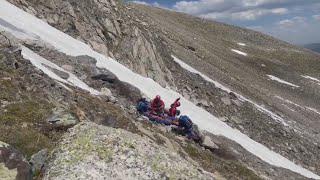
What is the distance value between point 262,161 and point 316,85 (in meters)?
62.4

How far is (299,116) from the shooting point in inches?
2334

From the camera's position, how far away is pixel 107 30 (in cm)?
4275

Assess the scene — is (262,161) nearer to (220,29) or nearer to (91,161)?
(91,161)

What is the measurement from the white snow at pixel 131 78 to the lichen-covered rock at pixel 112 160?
1945 centimetres

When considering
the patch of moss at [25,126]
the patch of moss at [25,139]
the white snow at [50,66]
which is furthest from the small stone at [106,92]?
the patch of moss at [25,139]

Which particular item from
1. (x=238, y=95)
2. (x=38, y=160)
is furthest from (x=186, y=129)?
(x=238, y=95)

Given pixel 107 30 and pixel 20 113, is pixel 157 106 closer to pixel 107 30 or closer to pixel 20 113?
pixel 20 113

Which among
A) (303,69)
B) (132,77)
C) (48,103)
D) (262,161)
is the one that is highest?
(48,103)

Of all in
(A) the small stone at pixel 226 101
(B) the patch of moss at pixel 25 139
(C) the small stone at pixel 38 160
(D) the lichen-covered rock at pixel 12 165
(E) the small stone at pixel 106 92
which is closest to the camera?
(D) the lichen-covered rock at pixel 12 165

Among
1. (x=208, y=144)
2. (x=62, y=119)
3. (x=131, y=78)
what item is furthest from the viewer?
(x=131, y=78)

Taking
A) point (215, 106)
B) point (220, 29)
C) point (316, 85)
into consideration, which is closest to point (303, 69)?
point (316, 85)

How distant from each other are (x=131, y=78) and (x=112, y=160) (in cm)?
2296

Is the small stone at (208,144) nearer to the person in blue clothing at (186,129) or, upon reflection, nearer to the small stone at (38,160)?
the person in blue clothing at (186,129)

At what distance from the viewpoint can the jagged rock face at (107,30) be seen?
39.2 m
